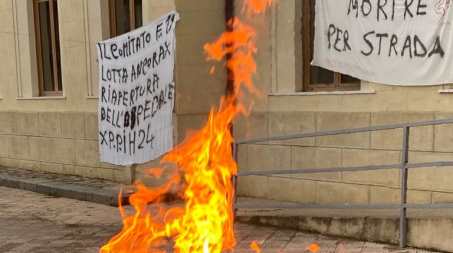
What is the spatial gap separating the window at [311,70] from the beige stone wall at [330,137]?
10cm

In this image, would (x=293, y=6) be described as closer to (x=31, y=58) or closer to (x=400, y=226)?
(x=400, y=226)

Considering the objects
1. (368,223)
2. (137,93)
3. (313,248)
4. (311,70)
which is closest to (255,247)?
(313,248)

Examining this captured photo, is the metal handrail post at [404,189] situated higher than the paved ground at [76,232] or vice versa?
the metal handrail post at [404,189]

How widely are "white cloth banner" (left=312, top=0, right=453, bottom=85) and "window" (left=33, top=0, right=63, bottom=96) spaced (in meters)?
6.26

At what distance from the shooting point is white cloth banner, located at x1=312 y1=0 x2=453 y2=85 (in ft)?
19.5

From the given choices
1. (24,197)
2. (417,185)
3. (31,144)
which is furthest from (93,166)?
(417,185)

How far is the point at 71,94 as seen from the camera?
1041 cm

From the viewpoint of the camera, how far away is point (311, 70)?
7.42 meters

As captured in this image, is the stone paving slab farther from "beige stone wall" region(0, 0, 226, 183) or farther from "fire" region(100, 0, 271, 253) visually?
"fire" region(100, 0, 271, 253)

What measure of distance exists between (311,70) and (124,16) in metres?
4.00

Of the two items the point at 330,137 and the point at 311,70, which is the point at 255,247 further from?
the point at 311,70

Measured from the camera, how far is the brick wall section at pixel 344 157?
6082 millimetres

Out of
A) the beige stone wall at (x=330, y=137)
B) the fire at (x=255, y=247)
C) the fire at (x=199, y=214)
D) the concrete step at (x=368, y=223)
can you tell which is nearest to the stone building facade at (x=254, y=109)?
the beige stone wall at (x=330, y=137)

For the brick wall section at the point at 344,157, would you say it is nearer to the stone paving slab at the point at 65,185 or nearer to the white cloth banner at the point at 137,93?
the white cloth banner at the point at 137,93
